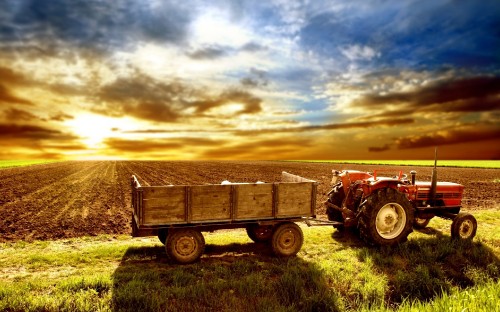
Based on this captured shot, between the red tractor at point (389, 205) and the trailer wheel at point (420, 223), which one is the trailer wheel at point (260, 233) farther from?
the trailer wheel at point (420, 223)

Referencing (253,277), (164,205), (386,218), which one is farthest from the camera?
(386,218)

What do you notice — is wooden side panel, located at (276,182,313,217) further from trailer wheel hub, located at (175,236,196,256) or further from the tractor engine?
trailer wheel hub, located at (175,236,196,256)

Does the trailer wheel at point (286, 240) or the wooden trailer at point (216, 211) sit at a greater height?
the wooden trailer at point (216, 211)

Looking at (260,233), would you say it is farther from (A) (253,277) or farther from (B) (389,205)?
(B) (389,205)

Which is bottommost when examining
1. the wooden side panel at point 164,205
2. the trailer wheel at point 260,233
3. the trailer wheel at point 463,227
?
the trailer wheel at point 260,233

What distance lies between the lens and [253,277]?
6508 millimetres

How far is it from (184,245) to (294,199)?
2726 mm

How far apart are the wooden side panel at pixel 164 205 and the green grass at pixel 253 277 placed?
101 centimetres

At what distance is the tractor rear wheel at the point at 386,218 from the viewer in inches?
327

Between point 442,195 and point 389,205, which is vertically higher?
point 442,195

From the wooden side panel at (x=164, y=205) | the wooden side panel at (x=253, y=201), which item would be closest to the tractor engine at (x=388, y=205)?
the wooden side panel at (x=253, y=201)

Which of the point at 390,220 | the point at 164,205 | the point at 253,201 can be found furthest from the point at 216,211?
the point at 390,220

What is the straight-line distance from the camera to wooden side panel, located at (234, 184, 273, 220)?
24.8ft

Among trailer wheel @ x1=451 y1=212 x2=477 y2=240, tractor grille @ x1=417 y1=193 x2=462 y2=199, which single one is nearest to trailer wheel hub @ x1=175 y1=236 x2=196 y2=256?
tractor grille @ x1=417 y1=193 x2=462 y2=199
